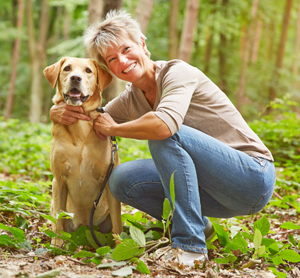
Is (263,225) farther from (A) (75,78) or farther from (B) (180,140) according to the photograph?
(A) (75,78)

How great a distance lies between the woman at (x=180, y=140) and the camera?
2035mm

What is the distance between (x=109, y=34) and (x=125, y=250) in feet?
5.01

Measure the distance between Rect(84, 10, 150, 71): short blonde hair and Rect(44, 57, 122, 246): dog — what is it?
0.20 m

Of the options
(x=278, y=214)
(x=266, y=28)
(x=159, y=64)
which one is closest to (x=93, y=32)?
(x=159, y=64)

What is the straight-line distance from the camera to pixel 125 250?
1.77m

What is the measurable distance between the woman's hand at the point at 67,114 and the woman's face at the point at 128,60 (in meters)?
0.46

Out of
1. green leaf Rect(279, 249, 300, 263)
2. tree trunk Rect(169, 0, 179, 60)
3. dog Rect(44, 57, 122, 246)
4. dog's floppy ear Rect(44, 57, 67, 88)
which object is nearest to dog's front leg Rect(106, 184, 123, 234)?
dog Rect(44, 57, 122, 246)

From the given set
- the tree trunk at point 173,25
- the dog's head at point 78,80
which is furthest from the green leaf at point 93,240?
the tree trunk at point 173,25

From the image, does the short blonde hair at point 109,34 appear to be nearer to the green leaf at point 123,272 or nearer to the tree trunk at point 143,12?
the green leaf at point 123,272

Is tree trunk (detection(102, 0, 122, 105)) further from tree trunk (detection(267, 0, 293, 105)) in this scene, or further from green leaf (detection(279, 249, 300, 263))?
tree trunk (detection(267, 0, 293, 105))

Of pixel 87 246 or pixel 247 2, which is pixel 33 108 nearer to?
pixel 247 2

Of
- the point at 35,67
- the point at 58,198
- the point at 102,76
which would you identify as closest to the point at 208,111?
the point at 102,76

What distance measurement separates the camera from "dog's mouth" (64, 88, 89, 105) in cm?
257

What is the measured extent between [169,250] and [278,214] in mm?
1840
